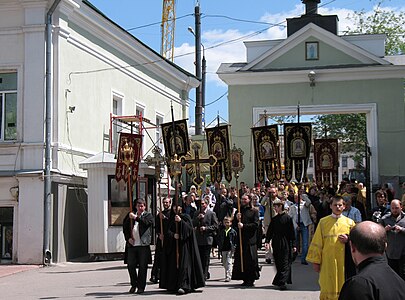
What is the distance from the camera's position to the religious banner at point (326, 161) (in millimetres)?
22859

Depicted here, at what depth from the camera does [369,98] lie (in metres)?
29.9

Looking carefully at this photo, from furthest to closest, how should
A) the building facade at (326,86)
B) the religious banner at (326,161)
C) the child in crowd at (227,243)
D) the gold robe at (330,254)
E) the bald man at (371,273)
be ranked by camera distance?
the building facade at (326,86) → the religious banner at (326,161) → the child in crowd at (227,243) → the gold robe at (330,254) → the bald man at (371,273)

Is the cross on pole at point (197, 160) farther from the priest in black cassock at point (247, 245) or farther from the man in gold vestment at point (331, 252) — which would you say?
the man in gold vestment at point (331, 252)

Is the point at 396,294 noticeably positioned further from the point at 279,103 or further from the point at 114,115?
the point at 279,103

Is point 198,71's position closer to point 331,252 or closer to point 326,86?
point 326,86

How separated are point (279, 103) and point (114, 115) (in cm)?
974

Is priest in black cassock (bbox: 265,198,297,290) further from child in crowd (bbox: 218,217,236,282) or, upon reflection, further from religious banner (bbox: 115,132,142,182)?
religious banner (bbox: 115,132,142,182)

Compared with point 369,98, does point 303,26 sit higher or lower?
higher

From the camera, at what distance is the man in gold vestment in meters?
8.42

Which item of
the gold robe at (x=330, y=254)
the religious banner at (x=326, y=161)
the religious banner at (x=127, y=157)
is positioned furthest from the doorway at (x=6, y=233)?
the gold robe at (x=330, y=254)

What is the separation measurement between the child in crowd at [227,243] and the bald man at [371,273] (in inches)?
382

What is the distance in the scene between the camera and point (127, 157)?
1625cm

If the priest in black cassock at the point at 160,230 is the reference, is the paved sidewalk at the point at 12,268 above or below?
below

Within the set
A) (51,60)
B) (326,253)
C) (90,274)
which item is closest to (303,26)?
(51,60)
